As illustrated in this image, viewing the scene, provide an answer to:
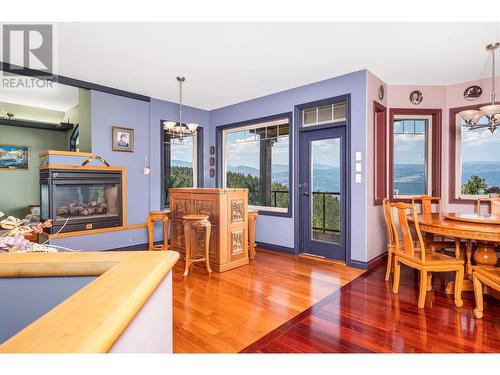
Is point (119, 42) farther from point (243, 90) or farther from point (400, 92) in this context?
point (400, 92)

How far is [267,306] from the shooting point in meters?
2.70

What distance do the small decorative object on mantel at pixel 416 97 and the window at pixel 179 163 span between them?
4021 mm

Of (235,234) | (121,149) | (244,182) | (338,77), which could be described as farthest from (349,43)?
(121,149)

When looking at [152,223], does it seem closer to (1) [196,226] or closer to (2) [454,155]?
(1) [196,226]

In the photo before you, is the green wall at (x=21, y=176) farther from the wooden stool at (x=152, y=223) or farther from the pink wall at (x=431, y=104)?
the pink wall at (x=431, y=104)

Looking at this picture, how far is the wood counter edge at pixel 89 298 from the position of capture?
53cm

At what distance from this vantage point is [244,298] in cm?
289

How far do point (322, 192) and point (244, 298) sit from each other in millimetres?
2216

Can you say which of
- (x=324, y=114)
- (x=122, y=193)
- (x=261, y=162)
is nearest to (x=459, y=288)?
(x=324, y=114)

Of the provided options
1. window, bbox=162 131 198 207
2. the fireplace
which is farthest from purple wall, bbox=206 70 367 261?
the fireplace

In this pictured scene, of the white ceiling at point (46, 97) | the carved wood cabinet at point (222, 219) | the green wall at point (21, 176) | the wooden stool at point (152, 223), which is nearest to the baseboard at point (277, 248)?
the carved wood cabinet at point (222, 219)

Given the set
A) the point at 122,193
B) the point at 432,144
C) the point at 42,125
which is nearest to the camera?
the point at 432,144

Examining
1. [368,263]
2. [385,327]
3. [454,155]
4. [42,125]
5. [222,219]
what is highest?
Answer: [42,125]

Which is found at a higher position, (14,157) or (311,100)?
(311,100)
